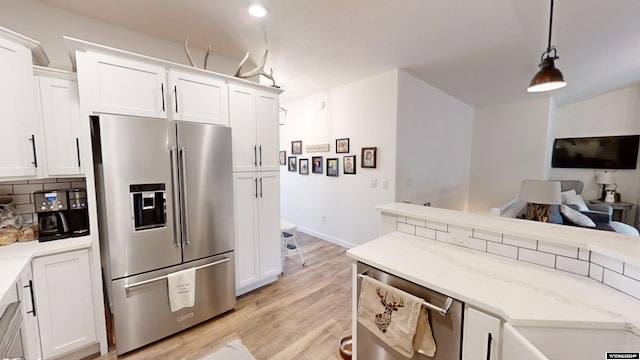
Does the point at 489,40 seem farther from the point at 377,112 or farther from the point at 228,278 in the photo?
the point at 228,278

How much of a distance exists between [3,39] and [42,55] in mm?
339

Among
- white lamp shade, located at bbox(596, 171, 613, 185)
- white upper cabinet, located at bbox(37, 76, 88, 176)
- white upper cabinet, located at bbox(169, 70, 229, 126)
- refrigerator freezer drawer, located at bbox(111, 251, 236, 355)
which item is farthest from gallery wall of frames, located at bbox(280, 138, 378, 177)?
white lamp shade, located at bbox(596, 171, 613, 185)

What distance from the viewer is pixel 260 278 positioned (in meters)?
2.65

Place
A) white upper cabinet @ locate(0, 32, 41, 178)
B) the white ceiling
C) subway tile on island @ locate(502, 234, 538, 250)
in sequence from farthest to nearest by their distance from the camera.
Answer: the white ceiling, white upper cabinet @ locate(0, 32, 41, 178), subway tile on island @ locate(502, 234, 538, 250)

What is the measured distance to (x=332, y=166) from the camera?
4.26 metres

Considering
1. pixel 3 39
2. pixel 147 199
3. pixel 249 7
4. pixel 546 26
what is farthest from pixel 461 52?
pixel 3 39

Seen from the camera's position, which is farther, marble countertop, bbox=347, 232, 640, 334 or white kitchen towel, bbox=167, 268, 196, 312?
white kitchen towel, bbox=167, 268, 196, 312

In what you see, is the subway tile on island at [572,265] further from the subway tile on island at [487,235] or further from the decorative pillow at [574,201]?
the decorative pillow at [574,201]

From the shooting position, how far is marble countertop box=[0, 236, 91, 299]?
126cm

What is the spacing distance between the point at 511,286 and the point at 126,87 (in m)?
2.70

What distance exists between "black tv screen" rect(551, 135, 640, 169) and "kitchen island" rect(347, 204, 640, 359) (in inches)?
227

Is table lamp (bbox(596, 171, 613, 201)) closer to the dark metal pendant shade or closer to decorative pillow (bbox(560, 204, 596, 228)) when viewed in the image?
decorative pillow (bbox(560, 204, 596, 228))

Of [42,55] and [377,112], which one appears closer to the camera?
[42,55]

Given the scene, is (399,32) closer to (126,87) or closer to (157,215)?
(126,87)
